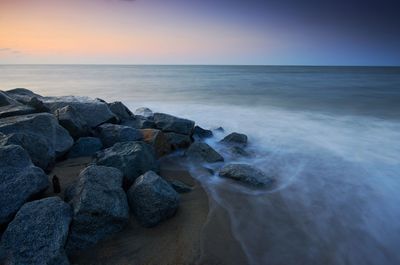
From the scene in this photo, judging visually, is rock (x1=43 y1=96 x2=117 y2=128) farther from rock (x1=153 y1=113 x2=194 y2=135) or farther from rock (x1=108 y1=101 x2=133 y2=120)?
rock (x1=153 y1=113 x2=194 y2=135)

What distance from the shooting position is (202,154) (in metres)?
6.12

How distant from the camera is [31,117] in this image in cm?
492

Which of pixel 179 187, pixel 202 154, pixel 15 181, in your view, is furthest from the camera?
pixel 202 154

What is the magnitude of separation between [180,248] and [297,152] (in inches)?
188

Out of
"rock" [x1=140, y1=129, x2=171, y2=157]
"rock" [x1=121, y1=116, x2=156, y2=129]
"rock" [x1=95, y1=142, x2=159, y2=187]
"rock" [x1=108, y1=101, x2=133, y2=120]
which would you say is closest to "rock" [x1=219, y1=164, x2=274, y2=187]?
"rock" [x1=95, y1=142, x2=159, y2=187]

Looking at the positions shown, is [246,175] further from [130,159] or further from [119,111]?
[119,111]

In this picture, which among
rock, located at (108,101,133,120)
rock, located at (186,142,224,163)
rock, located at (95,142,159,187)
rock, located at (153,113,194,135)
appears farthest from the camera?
rock, located at (108,101,133,120)

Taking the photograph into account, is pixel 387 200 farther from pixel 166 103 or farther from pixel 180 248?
pixel 166 103

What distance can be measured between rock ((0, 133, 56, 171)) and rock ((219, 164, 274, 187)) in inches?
113

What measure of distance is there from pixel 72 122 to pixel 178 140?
2.27 m

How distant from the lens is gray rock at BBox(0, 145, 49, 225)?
3221mm

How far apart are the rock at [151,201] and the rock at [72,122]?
269 cm

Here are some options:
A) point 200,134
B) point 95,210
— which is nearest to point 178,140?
point 200,134

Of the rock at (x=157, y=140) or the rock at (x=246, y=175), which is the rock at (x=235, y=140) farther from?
the rock at (x=246, y=175)
